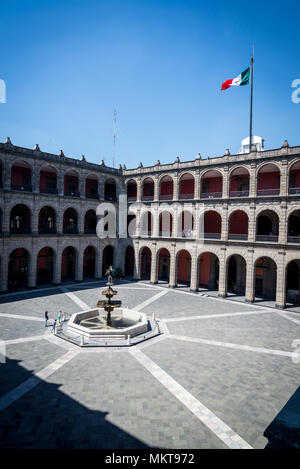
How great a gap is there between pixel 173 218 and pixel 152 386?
73.6 ft

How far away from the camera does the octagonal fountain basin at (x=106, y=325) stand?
16.6 meters

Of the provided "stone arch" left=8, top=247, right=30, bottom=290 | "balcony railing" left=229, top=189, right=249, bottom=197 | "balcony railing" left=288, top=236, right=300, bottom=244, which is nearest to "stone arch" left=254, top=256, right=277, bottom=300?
"balcony railing" left=288, top=236, right=300, bottom=244

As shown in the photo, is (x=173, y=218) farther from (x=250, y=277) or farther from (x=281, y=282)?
(x=281, y=282)

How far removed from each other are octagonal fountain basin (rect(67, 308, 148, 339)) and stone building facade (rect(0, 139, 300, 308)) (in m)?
11.5

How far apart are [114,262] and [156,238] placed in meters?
7.52

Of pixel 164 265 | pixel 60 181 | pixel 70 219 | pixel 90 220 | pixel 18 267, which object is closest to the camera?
pixel 60 181

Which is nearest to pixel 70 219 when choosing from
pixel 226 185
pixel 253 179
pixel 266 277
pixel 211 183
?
pixel 211 183

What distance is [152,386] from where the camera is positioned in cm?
1181

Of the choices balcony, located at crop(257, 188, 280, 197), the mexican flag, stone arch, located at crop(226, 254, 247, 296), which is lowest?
stone arch, located at crop(226, 254, 247, 296)

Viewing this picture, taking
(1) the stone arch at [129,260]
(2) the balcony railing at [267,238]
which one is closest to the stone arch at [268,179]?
(2) the balcony railing at [267,238]

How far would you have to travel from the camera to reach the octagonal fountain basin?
16594mm

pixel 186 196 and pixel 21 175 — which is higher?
pixel 21 175

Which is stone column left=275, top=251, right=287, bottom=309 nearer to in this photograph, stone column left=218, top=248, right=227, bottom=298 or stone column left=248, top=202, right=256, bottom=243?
stone column left=248, top=202, right=256, bottom=243

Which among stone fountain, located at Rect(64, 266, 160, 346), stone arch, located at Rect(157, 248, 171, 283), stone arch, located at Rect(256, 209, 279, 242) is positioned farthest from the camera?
stone arch, located at Rect(157, 248, 171, 283)
